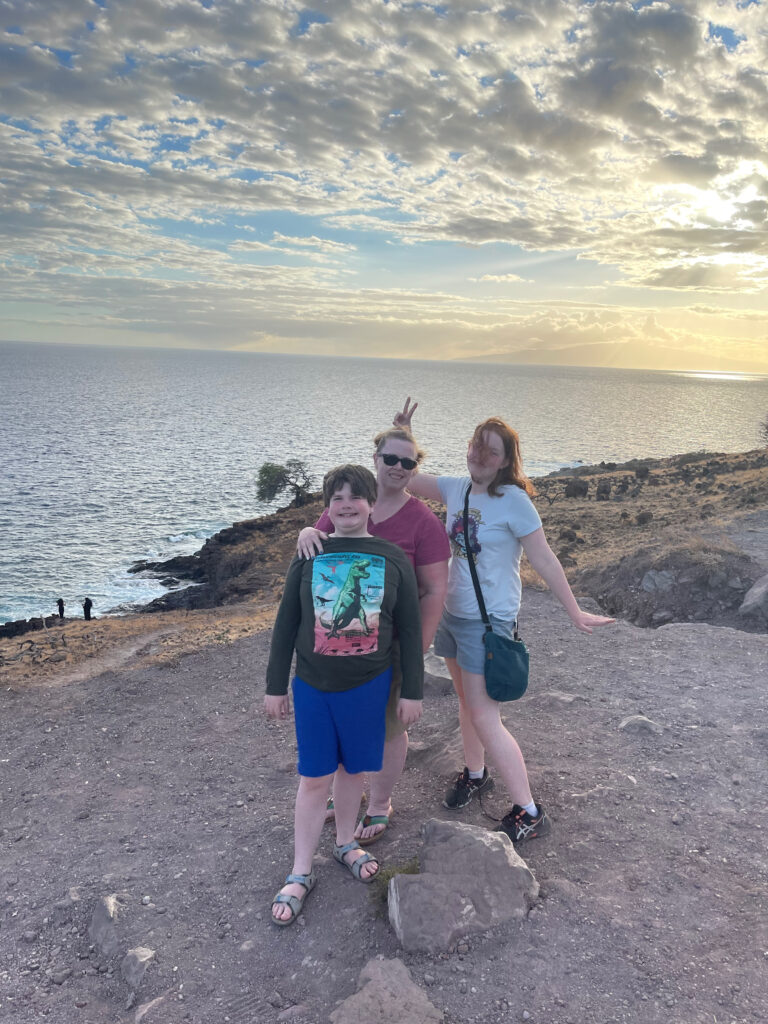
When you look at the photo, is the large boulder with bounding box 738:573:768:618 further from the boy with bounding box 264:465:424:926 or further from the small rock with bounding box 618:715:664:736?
the boy with bounding box 264:465:424:926

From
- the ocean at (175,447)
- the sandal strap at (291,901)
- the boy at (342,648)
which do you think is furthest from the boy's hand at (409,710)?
the ocean at (175,447)

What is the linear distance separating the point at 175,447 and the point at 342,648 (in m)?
74.5

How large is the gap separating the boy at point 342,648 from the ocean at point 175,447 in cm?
2514

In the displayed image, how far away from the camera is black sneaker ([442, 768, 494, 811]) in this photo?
197 inches

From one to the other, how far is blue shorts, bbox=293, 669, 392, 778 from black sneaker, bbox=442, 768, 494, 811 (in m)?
1.27

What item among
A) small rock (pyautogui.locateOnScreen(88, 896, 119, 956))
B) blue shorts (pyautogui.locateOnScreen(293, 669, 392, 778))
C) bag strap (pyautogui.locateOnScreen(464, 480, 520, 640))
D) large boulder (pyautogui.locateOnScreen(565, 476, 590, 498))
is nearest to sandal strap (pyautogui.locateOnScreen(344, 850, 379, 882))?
blue shorts (pyautogui.locateOnScreen(293, 669, 392, 778))

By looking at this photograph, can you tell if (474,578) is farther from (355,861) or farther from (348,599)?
(355,861)

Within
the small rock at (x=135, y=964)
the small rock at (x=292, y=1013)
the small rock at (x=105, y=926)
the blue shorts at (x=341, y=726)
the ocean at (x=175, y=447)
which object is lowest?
the ocean at (x=175, y=447)

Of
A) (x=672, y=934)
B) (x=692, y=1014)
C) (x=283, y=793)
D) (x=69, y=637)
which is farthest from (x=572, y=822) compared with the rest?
(x=69, y=637)

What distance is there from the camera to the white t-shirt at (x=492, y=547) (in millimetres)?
4090

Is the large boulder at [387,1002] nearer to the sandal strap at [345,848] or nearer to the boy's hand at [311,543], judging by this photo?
the sandal strap at [345,848]

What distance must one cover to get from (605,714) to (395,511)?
411cm

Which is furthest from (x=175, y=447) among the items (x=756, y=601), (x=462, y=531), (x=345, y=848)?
(x=462, y=531)

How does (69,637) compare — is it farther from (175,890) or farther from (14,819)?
(175,890)
